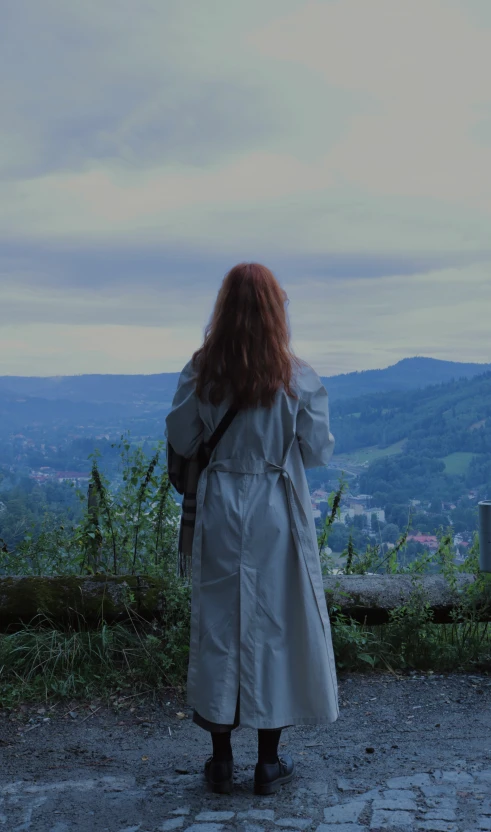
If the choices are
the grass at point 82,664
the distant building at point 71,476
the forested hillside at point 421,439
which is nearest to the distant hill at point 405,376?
the forested hillside at point 421,439

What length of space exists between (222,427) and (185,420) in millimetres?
185

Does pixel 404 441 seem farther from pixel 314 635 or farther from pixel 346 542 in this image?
pixel 314 635

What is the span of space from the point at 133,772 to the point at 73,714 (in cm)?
82

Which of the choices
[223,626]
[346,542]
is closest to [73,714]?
[223,626]

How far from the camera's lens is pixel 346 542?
6133mm

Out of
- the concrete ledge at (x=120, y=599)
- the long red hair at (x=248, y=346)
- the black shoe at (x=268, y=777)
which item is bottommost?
the black shoe at (x=268, y=777)

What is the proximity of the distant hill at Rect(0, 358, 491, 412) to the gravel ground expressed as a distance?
5.20 m

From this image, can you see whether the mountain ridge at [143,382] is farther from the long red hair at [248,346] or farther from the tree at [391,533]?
the long red hair at [248,346]

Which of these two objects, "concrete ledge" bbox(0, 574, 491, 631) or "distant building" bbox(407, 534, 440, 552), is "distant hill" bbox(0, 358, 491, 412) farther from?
"concrete ledge" bbox(0, 574, 491, 631)

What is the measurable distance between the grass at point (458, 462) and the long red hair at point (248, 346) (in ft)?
17.5

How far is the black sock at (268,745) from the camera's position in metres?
3.43

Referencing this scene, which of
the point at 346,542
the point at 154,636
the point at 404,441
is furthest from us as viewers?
the point at 404,441

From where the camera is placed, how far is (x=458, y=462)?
852 centimetres

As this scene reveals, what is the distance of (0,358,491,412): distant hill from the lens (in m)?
10.0
